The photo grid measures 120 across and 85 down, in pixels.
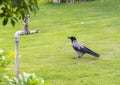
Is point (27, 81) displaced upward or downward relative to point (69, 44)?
upward

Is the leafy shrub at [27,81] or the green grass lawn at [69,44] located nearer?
the leafy shrub at [27,81]

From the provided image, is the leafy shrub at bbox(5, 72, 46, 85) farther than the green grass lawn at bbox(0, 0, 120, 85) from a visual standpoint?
No

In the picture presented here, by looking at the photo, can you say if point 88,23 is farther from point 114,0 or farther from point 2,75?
point 2,75

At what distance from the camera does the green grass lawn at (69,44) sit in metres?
9.10

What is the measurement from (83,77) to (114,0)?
1629 cm

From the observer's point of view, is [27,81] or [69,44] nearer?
[27,81]

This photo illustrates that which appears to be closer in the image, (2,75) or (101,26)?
(2,75)

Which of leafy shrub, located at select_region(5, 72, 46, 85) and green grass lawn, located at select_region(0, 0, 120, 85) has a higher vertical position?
leafy shrub, located at select_region(5, 72, 46, 85)

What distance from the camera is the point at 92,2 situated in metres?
24.1

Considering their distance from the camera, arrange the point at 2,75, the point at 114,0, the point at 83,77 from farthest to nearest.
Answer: the point at 114,0
the point at 83,77
the point at 2,75

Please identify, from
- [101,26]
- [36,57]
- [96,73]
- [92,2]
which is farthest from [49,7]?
[96,73]

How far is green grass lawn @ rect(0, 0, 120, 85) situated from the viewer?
9.10 m

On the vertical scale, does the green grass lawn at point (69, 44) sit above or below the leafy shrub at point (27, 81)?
below

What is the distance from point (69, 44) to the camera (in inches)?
510
